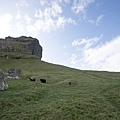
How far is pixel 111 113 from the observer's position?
22.8 meters

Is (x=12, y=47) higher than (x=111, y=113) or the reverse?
higher

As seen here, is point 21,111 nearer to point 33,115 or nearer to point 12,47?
point 33,115

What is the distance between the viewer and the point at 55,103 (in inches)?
974

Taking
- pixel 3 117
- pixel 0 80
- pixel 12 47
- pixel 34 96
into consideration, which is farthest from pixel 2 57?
pixel 3 117

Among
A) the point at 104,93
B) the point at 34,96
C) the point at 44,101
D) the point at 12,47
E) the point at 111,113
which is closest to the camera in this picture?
the point at 111,113

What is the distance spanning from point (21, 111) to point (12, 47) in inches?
4004

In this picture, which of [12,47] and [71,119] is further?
[12,47]

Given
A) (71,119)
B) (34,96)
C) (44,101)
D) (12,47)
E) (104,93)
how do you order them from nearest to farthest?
(71,119) → (44,101) → (34,96) → (104,93) → (12,47)

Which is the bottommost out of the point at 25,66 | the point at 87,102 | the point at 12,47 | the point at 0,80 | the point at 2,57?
the point at 87,102

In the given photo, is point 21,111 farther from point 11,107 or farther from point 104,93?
point 104,93

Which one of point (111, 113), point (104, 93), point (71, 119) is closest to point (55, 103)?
point (71, 119)

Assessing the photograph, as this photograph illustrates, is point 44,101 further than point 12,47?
No

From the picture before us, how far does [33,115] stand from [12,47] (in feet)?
338

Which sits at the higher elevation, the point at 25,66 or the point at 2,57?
the point at 2,57
